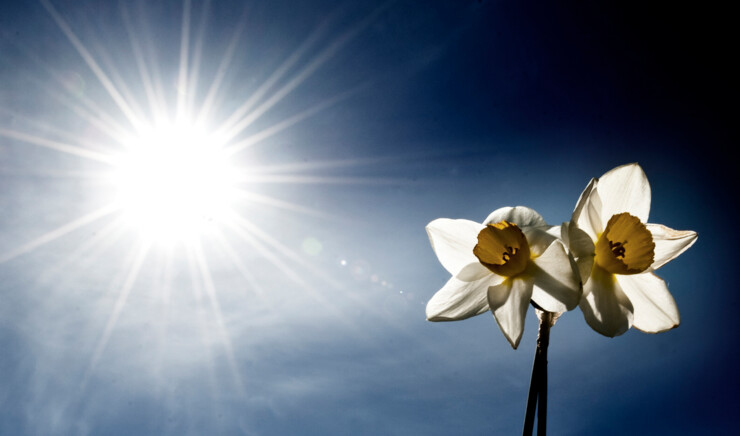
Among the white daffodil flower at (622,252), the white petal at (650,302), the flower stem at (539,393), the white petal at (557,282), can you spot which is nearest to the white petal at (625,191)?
the white daffodil flower at (622,252)

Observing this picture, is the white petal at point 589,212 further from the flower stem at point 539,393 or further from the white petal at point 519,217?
the flower stem at point 539,393

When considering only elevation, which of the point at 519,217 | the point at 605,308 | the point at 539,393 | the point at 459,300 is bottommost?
the point at 539,393

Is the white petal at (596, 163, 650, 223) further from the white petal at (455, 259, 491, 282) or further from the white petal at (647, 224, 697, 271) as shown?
the white petal at (455, 259, 491, 282)

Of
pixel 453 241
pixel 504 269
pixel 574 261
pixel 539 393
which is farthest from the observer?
pixel 453 241

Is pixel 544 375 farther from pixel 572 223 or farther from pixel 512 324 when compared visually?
pixel 572 223

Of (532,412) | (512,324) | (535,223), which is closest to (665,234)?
(535,223)

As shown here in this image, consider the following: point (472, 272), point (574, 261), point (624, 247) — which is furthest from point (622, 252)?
point (472, 272)

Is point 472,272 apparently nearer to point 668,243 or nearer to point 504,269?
point 504,269
